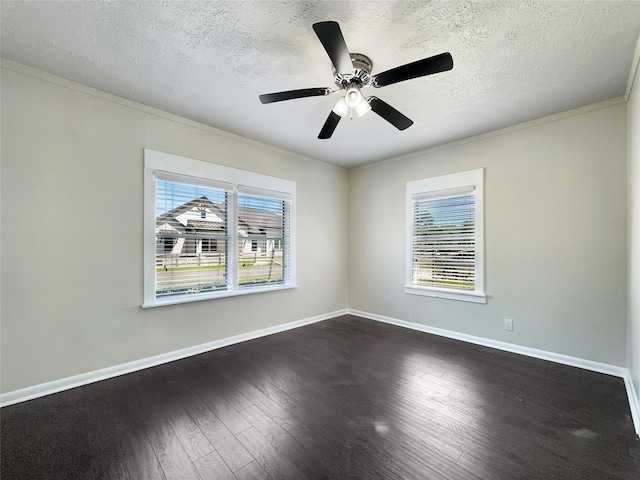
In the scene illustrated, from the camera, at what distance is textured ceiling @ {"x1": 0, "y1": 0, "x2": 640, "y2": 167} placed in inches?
65.3

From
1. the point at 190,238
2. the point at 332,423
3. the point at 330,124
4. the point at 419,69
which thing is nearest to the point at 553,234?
Result: the point at 419,69

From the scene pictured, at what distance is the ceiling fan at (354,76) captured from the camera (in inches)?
59.3

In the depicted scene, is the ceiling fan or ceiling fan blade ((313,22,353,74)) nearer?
ceiling fan blade ((313,22,353,74))

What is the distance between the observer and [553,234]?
2.97m

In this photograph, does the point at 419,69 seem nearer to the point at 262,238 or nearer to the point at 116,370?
the point at 262,238

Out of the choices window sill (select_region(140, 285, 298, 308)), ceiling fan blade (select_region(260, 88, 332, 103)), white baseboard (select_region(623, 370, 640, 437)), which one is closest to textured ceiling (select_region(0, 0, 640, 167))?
ceiling fan blade (select_region(260, 88, 332, 103))

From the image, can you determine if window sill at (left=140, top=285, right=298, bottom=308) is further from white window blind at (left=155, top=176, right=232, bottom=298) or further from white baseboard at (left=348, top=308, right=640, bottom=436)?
white baseboard at (left=348, top=308, right=640, bottom=436)

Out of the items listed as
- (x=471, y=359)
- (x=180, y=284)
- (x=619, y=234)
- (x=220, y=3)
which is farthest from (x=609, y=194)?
(x=180, y=284)

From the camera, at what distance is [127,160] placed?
2.74 m

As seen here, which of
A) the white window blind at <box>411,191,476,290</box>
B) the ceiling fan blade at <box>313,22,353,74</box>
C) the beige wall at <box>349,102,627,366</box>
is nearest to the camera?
the ceiling fan blade at <box>313,22,353,74</box>

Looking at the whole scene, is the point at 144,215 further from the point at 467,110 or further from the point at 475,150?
the point at 475,150

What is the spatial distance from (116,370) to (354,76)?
11.2ft

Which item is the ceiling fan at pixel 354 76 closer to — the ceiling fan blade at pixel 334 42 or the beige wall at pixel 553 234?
the ceiling fan blade at pixel 334 42

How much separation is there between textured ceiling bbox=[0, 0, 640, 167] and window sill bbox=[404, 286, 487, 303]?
215 centimetres
